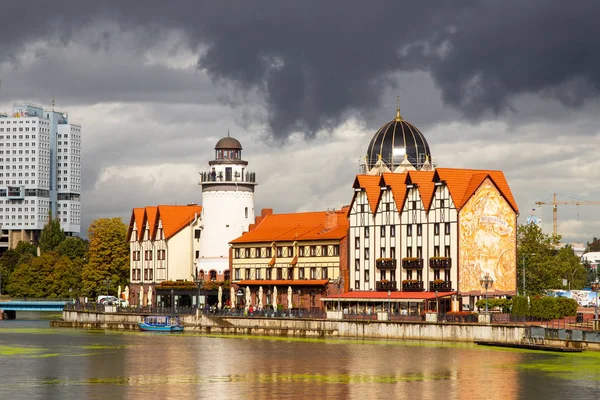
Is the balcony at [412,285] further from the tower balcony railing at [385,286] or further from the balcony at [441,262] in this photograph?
the balcony at [441,262]

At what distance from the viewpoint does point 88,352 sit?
10475 centimetres

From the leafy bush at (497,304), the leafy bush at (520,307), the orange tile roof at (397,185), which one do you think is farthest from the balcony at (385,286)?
the leafy bush at (520,307)

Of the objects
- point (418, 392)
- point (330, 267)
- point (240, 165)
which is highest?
point (240, 165)

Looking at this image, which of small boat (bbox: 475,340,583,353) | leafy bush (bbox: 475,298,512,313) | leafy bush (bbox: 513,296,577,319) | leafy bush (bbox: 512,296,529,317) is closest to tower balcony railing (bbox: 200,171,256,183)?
leafy bush (bbox: 475,298,512,313)

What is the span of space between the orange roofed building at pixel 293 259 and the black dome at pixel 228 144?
10.4 metres

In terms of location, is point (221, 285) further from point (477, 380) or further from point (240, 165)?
point (477, 380)

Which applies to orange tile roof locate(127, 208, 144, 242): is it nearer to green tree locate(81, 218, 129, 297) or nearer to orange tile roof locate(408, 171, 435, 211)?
green tree locate(81, 218, 129, 297)

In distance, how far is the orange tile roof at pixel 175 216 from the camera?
17175cm

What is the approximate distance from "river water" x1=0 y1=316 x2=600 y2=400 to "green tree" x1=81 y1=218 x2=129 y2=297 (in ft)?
215

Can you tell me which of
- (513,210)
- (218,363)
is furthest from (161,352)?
(513,210)

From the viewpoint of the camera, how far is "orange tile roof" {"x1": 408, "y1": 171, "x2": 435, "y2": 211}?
13238cm

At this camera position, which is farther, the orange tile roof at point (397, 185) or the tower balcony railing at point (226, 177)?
the tower balcony railing at point (226, 177)

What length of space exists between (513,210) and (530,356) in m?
39.7

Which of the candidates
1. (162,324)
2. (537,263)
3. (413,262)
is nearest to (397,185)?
(413,262)
